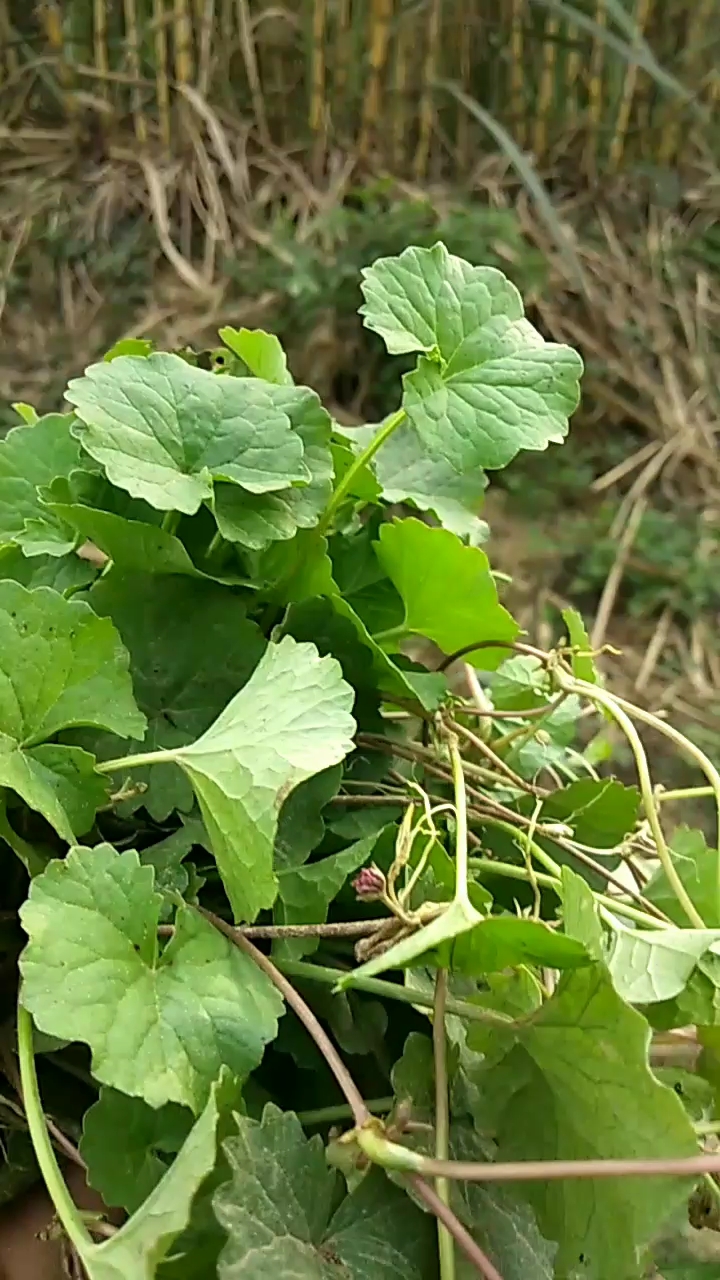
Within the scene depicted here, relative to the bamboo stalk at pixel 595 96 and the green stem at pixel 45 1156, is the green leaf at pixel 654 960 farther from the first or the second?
the bamboo stalk at pixel 595 96

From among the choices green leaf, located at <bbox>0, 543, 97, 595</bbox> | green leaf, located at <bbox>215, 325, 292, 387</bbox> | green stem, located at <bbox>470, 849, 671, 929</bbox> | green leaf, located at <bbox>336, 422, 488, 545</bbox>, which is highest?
green leaf, located at <bbox>215, 325, 292, 387</bbox>

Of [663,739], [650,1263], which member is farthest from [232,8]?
[650,1263]

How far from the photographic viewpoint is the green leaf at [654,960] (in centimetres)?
31

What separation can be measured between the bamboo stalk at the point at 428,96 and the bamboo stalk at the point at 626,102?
24cm

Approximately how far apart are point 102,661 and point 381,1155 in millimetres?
146

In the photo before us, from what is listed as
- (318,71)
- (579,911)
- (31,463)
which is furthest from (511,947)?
(318,71)

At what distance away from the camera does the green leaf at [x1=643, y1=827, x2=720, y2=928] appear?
15.9 inches

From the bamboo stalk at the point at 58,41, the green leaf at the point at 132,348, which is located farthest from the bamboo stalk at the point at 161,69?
the green leaf at the point at 132,348

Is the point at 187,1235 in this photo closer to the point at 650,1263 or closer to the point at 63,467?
the point at 650,1263

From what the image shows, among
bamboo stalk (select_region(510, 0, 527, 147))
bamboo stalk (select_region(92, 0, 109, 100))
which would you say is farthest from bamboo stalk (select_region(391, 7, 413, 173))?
bamboo stalk (select_region(92, 0, 109, 100))

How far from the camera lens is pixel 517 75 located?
154 centimetres

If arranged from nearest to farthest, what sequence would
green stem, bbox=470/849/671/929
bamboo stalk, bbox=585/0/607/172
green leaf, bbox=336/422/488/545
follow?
green stem, bbox=470/849/671/929 → green leaf, bbox=336/422/488/545 → bamboo stalk, bbox=585/0/607/172

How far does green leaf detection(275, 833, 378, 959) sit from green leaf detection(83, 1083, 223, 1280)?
0.26ft

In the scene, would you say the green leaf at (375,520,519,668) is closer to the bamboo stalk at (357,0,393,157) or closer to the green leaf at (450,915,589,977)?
the green leaf at (450,915,589,977)
